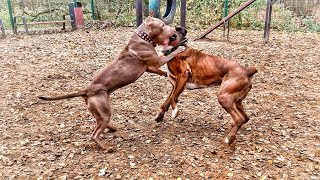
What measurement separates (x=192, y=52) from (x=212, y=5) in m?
10.0

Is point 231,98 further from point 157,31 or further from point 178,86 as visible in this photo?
point 157,31

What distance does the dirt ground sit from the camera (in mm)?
3826

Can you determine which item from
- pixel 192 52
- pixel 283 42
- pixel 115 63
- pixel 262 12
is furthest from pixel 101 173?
pixel 262 12

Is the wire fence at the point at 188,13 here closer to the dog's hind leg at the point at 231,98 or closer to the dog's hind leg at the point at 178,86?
the dog's hind leg at the point at 178,86

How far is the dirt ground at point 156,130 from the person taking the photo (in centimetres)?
383

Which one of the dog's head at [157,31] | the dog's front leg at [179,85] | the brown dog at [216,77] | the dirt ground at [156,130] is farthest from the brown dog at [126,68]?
the dirt ground at [156,130]

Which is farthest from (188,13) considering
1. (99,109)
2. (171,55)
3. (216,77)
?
(99,109)

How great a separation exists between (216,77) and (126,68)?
44.7 inches

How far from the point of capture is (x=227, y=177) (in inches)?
144

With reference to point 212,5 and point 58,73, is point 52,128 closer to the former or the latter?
point 58,73

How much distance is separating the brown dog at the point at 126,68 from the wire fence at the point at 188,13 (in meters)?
9.31

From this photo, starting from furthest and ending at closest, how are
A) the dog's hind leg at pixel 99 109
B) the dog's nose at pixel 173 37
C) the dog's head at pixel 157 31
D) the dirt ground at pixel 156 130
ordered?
the dog's nose at pixel 173 37 → the dog's head at pixel 157 31 → the dog's hind leg at pixel 99 109 → the dirt ground at pixel 156 130

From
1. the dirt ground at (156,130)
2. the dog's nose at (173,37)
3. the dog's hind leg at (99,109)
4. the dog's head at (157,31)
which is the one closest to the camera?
the dirt ground at (156,130)

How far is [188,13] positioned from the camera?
583 inches
